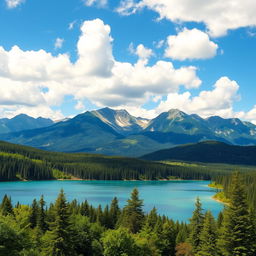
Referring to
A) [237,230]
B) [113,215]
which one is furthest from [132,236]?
[113,215]

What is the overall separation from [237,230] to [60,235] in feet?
86.9

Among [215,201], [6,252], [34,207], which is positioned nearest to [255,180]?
[215,201]

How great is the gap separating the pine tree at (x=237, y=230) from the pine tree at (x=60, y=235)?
894 inches

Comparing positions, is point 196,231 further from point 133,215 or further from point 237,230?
point 133,215

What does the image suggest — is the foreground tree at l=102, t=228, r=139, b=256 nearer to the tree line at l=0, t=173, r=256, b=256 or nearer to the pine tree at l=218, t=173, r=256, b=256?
the tree line at l=0, t=173, r=256, b=256

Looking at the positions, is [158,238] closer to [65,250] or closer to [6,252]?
[65,250]

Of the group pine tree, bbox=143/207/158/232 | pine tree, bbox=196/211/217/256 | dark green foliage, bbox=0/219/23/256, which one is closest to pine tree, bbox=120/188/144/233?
pine tree, bbox=143/207/158/232

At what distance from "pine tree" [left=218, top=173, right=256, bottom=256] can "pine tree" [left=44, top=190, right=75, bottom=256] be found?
74.5ft

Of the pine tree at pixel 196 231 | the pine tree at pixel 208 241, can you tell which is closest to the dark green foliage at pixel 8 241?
the pine tree at pixel 208 241

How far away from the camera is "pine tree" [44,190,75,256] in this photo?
1783 inches

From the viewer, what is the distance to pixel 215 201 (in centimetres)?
17575

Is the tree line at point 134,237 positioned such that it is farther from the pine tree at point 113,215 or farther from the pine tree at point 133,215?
the pine tree at point 113,215

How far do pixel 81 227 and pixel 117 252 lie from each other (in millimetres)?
17205

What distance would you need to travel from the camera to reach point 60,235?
45.9 meters
